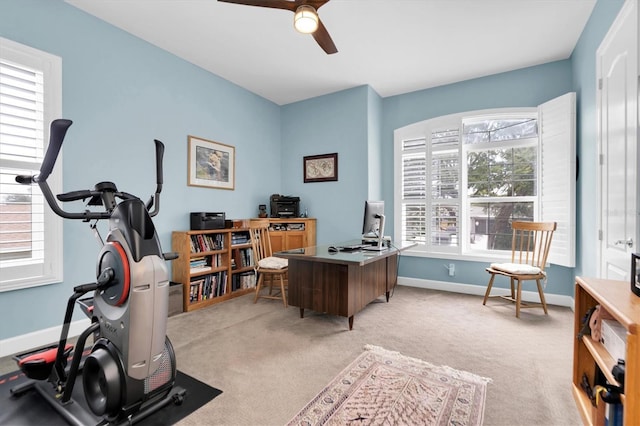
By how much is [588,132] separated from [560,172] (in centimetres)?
57

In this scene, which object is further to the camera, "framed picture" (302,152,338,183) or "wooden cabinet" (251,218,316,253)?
"framed picture" (302,152,338,183)

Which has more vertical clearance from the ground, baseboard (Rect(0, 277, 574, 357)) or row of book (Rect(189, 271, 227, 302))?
row of book (Rect(189, 271, 227, 302))

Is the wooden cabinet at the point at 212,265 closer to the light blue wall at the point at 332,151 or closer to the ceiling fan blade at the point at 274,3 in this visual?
the light blue wall at the point at 332,151

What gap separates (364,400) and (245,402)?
2.27 feet

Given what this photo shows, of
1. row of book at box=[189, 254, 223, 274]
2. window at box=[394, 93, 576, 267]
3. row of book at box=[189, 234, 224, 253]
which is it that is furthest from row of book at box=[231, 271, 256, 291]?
window at box=[394, 93, 576, 267]

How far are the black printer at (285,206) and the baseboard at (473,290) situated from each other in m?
1.94

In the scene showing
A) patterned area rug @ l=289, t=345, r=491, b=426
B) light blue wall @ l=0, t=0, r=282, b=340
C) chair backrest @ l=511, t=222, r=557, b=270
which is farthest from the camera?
chair backrest @ l=511, t=222, r=557, b=270

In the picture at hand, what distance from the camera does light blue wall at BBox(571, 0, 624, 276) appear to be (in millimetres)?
2527

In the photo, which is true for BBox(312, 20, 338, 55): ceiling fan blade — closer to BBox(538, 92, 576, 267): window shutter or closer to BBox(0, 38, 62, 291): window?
BBox(0, 38, 62, 291): window

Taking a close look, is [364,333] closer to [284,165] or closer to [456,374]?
[456,374]

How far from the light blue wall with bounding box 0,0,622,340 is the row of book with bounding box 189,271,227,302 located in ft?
1.96

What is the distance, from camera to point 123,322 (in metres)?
1.40

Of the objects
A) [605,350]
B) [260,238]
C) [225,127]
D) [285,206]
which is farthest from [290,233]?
[605,350]

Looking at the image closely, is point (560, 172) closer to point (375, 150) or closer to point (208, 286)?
point (375, 150)
